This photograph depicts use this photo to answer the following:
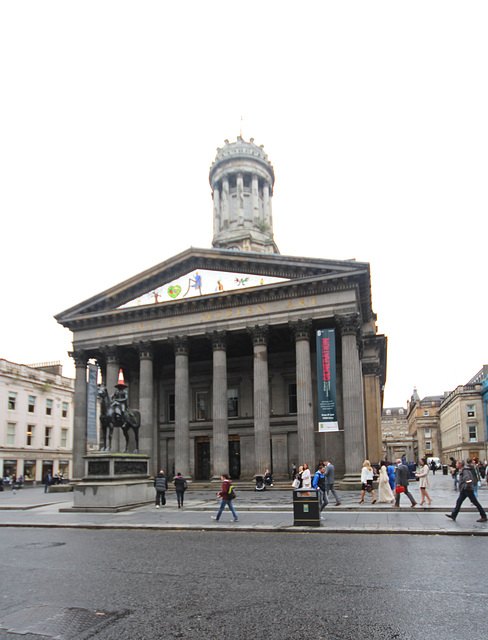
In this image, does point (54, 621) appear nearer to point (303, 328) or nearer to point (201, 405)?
point (303, 328)

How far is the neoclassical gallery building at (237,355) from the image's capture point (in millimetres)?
33500

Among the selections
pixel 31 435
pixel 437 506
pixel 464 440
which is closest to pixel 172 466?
pixel 31 435

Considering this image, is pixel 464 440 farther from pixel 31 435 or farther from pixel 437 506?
pixel 437 506

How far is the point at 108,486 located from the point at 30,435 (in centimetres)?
4131

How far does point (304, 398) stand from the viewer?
3316cm

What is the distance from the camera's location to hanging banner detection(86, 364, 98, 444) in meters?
36.7

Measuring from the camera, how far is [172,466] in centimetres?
4325

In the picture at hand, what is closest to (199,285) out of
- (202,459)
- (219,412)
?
(219,412)

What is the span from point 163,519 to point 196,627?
1295cm

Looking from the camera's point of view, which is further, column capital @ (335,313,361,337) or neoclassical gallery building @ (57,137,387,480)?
neoclassical gallery building @ (57,137,387,480)

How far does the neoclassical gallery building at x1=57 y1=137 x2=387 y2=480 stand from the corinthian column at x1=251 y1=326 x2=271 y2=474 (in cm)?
6

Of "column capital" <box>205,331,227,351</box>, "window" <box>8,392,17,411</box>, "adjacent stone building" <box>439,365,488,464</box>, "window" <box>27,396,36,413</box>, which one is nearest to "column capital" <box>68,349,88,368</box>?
"column capital" <box>205,331,227,351</box>

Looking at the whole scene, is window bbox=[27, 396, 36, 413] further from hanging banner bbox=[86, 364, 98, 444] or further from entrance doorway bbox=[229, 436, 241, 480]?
entrance doorway bbox=[229, 436, 241, 480]

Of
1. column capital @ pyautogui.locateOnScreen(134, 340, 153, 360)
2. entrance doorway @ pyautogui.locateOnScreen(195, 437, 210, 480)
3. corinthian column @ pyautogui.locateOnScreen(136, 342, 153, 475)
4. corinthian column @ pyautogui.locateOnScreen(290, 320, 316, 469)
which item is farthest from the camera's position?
entrance doorway @ pyautogui.locateOnScreen(195, 437, 210, 480)
